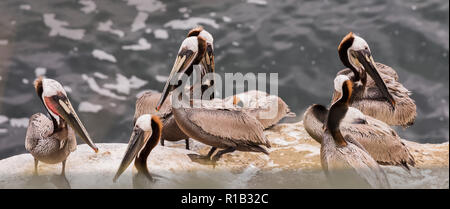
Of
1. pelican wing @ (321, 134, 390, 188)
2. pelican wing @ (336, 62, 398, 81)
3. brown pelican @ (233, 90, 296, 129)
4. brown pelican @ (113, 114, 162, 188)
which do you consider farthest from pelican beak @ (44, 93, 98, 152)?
pelican wing @ (336, 62, 398, 81)

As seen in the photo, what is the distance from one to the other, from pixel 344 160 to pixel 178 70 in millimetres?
1063

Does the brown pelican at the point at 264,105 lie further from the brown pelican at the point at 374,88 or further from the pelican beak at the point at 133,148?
the pelican beak at the point at 133,148

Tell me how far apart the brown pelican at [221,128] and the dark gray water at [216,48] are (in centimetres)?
54

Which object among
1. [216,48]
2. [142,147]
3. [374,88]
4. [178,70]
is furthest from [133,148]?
[374,88]

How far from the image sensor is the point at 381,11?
3707 millimetres

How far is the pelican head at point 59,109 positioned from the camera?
2377 millimetres

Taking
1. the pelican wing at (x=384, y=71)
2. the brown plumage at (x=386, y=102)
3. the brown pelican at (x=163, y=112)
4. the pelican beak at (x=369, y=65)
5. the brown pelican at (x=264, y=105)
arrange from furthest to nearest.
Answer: the brown pelican at (x=264, y=105)
the pelican wing at (x=384, y=71)
the brown plumage at (x=386, y=102)
the pelican beak at (x=369, y=65)
the brown pelican at (x=163, y=112)

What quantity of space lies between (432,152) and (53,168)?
2.20 metres

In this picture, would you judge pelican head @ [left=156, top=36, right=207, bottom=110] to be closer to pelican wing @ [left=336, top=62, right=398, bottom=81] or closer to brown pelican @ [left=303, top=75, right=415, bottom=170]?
brown pelican @ [left=303, top=75, right=415, bottom=170]

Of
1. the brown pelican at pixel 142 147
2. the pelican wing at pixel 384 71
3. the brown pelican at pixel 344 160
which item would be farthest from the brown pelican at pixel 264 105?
the brown pelican at pixel 142 147

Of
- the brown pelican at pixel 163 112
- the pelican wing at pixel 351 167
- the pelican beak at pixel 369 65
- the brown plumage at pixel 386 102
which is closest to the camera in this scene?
the pelican wing at pixel 351 167

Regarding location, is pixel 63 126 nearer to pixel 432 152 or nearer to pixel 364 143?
pixel 364 143
